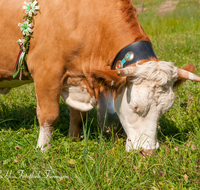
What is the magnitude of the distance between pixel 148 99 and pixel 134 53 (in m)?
0.49

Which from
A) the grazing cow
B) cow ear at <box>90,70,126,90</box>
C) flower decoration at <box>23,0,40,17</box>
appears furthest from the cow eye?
flower decoration at <box>23,0,40,17</box>

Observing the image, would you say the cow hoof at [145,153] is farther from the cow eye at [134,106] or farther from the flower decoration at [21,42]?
the flower decoration at [21,42]

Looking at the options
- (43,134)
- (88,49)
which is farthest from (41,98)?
(88,49)

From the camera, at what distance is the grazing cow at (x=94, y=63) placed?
7.78ft

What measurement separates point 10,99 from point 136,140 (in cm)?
297

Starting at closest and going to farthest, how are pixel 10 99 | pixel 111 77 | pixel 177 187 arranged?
pixel 177 187, pixel 111 77, pixel 10 99

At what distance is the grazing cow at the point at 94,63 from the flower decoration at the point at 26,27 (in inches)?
2.5

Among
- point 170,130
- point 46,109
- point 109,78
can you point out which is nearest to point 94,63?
point 109,78

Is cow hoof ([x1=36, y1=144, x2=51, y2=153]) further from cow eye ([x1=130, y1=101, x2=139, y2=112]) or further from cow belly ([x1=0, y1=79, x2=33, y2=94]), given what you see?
cow eye ([x1=130, y1=101, x2=139, y2=112])

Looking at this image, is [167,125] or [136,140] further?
[167,125]

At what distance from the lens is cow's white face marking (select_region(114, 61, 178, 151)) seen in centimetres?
232

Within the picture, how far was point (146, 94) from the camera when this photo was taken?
2314 mm

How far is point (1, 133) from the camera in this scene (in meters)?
3.39

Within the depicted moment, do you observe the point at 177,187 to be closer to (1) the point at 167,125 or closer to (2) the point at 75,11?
(1) the point at 167,125
